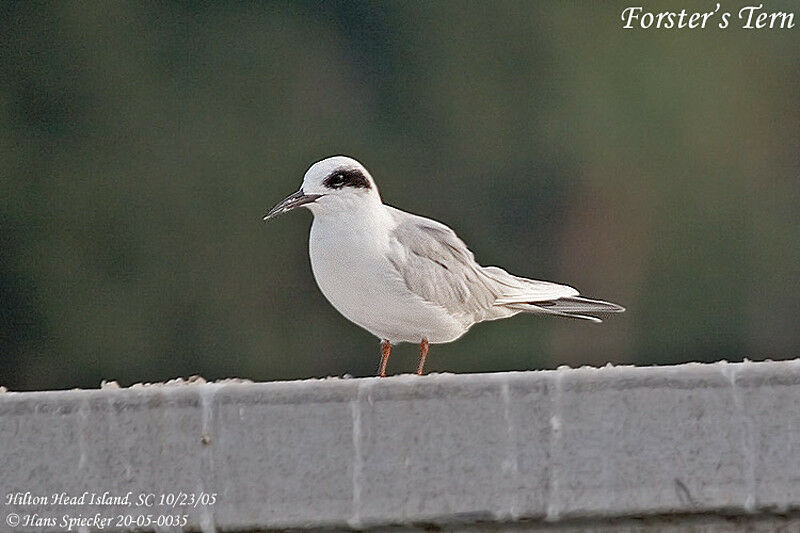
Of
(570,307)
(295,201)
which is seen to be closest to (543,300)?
(570,307)

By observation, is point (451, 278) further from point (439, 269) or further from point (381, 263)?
point (381, 263)

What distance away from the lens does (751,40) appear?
66.9 feet

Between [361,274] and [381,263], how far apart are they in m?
0.08

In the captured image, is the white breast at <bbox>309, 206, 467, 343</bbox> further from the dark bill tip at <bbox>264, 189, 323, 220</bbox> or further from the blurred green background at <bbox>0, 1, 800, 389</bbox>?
the blurred green background at <bbox>0, 1, 800, 389</bbox>

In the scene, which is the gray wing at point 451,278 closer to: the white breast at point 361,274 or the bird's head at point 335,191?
the white breast at point 361,274

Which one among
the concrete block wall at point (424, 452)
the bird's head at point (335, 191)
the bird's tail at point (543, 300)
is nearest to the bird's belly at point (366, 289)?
the bird's head at point (335, 191)

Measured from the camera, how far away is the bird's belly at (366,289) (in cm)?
475

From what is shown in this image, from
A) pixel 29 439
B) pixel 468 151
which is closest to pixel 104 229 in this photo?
pixel 468 151

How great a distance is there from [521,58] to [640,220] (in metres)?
2.34

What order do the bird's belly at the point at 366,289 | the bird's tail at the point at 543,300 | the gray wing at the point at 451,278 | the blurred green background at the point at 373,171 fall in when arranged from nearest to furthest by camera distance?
the bird's belly at the point at 366,289 → the gray wing at the point at 451,278 → the bird's tail at the point at 543,300 → the blurred green background at the point at 373,171

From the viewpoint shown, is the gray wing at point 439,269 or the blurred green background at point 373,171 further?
the blurred green background at point 373,171

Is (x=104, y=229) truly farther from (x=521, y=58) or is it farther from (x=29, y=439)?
(x=29, y=439)

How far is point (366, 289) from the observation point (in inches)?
187

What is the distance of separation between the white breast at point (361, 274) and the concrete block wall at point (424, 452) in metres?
1.56
